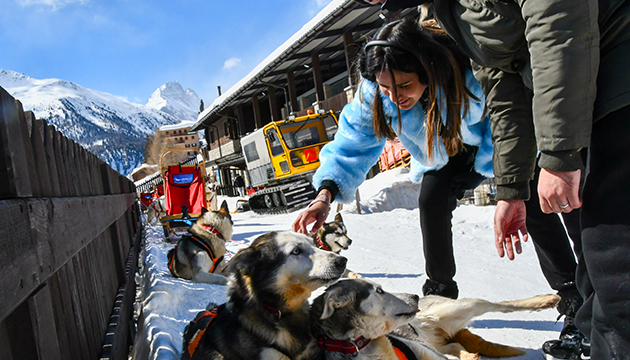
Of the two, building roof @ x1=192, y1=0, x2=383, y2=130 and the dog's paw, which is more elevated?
building roof @ x1=192, y1=0, x2=383, y2=130

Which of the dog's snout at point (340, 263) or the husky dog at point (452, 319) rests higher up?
the dog's snout at point (340, 263)

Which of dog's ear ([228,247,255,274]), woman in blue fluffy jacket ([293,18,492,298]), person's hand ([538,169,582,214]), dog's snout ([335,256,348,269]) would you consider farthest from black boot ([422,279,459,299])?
person's hand ([538,169,582,214])

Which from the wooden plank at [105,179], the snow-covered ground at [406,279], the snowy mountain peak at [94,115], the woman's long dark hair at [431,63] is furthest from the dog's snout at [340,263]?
the snowy mountain peak at [94,115]

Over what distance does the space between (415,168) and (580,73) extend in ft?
6.15

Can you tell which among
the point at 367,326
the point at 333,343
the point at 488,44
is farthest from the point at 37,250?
the point at 488,44

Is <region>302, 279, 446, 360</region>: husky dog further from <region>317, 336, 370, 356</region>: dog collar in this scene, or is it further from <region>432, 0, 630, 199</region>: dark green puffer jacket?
<region>432, 0, 630, 199</region>: dark green puffer jacket

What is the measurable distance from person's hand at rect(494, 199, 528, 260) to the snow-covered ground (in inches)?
32.5

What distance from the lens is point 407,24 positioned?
88.5 inches

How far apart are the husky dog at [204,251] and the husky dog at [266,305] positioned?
7.59 feet

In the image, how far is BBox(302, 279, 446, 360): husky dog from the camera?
6.59ft

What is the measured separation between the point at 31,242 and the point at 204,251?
155 inches

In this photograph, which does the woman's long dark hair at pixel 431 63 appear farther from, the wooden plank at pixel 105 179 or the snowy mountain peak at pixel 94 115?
the snowy mountain peak at pixel 94 115

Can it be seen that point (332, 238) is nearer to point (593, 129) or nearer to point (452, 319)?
point (452, 319)

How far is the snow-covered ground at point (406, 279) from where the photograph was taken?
7.98 ft
